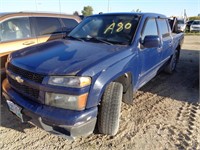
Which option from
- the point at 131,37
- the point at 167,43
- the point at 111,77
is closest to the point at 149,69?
the point at 131,37

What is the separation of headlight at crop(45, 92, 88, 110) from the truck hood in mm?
261

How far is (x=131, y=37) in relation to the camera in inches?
133

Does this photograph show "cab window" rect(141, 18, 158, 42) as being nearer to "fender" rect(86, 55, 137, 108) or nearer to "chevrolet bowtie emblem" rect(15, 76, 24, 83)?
"fender" rect(86, 55, 137, 108)

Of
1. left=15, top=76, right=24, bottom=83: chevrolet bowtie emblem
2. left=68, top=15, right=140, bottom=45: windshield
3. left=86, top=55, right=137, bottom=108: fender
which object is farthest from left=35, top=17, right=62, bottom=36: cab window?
left=86, top=55, right=137, bottom=108: fender

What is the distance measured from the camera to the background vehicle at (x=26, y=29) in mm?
4262

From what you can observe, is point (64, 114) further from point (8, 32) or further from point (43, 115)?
point (8, 32)

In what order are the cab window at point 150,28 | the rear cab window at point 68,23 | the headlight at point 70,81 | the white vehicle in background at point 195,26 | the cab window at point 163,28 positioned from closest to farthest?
the headlight at point 70,81 → the cab window at point 150,28 → the cab window at point 163,28 → the rear cab window at point 68,23 → the white vehicle in background at point 195,26

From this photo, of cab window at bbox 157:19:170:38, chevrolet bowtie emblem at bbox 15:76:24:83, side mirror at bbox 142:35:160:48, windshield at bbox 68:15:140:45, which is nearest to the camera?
chevrolet bowtie emblem at bbox 15:76:24:83

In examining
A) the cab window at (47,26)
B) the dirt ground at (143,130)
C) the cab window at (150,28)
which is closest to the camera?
the dirt ground at (143,130)

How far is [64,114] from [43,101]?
0.32m

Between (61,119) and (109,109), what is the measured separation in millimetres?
700

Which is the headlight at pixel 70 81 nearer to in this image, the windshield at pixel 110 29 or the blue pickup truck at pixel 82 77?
the blue pickup truck at pixel 82 77

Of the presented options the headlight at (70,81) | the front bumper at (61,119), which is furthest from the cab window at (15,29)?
the headlight at (70,81)

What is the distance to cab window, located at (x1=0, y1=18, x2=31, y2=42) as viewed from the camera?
4.28 meters
